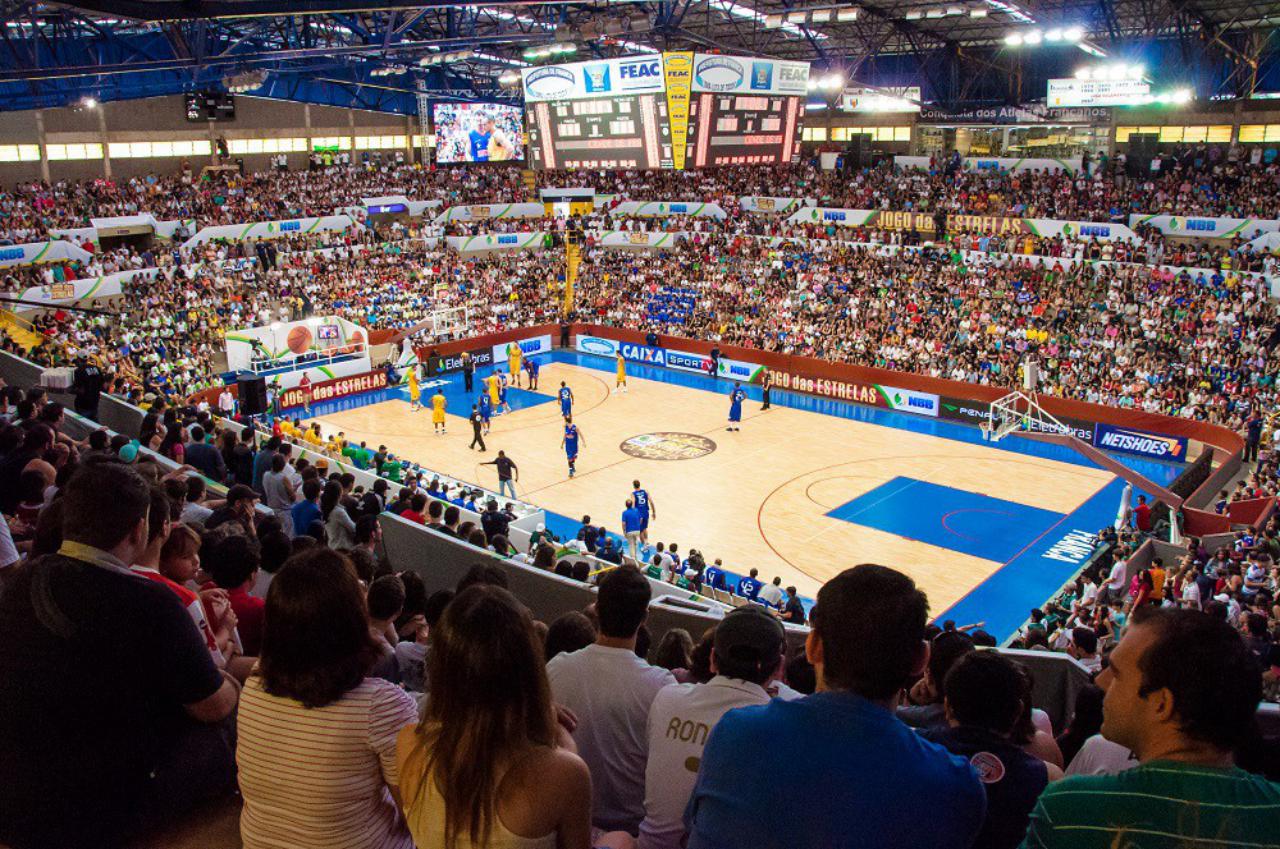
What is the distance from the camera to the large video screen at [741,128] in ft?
79.6

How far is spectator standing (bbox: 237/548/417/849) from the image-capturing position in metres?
2.77

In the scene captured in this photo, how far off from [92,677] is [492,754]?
52.5 inches

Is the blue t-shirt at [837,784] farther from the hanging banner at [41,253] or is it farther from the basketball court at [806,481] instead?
the hanging banner at [41,253]

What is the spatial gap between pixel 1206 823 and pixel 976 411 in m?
28.7

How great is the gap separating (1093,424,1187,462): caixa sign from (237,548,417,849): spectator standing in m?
27.0

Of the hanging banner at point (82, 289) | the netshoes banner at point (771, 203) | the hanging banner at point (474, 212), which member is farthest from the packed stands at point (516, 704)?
the hanging banner at point (474, 212)

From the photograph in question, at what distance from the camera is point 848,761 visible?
2145mm

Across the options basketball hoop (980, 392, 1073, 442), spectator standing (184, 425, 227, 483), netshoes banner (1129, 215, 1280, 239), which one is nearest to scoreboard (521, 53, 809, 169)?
basketball hoop (980, 392, 1073, 442)

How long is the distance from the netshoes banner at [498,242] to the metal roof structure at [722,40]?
8.11m

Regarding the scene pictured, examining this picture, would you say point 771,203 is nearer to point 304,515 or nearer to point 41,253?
point 41,253

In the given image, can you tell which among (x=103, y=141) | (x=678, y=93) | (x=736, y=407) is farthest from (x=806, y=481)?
(x=103, y=141)

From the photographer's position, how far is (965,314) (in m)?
32.7

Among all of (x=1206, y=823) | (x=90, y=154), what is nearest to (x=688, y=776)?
(x=1206, y=823)

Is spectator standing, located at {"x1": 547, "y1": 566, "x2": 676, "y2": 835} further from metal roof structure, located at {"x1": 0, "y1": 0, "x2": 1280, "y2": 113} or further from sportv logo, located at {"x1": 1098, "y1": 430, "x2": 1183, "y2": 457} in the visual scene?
sportv logo, located at {"x1": 1098, "y1": 430, "x2": 1183, "y2": 457}
